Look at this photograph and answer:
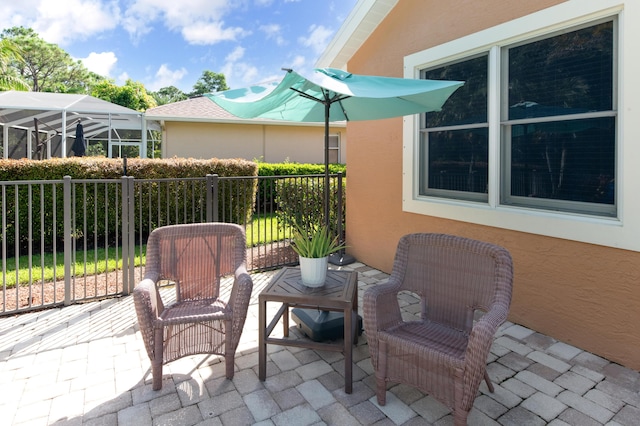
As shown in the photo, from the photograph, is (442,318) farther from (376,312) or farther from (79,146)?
(79,146)

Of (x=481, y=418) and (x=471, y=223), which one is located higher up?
(x=471, y=223)

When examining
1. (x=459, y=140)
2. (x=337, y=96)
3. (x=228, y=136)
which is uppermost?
(x=228, y=136)

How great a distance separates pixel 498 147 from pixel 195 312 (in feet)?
10.6

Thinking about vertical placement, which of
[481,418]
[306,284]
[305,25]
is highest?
[305,25]

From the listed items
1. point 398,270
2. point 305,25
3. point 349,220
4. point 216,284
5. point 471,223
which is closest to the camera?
point 398,270

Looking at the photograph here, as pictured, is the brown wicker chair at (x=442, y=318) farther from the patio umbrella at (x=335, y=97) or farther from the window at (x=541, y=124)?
the window at (x=541, y=124)

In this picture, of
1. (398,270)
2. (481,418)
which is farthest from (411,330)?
(481,418)

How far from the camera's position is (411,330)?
253cm

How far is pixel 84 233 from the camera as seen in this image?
15.8ft

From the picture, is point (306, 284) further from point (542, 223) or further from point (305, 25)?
point (305, 25)

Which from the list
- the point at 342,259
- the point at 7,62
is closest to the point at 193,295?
the point at 342,259

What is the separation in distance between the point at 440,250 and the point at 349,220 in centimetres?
344

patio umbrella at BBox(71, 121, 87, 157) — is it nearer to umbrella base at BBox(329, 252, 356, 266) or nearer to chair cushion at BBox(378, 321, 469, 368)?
umbrella base at BBox(329, 252, 356, 266)

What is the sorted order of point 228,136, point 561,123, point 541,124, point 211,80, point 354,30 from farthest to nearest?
1. point 211,80
2. point 228,136
3. point 354,30
4. point 541,124
5. point 561,123
